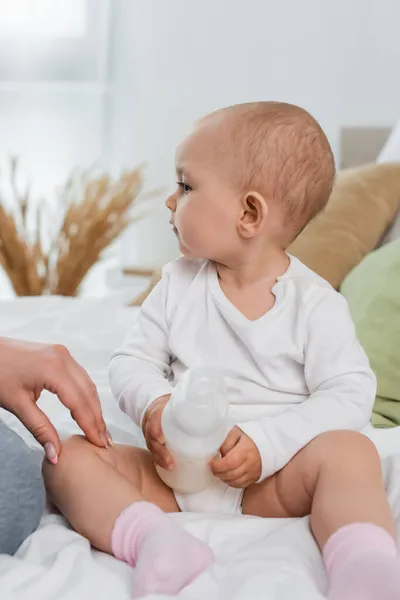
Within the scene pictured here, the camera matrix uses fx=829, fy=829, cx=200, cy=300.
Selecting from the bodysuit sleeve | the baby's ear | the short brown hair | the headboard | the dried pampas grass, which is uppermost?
the short brown hair

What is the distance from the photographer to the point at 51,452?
1.01m

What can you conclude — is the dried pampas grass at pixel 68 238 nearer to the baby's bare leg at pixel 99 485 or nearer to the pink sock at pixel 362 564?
the baby's bare leg at pixel 99 485

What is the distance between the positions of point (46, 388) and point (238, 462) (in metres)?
0.26

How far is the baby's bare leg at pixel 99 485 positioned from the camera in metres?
0.95

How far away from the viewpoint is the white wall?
3.12m

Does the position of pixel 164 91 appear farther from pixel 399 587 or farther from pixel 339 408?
pixel 399 587

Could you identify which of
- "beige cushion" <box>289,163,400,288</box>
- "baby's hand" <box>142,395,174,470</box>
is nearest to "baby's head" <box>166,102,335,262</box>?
"baby's hand" <box>142,395,174,470</box>

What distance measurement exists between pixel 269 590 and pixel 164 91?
274 centimetres

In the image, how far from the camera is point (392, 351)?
1.48m

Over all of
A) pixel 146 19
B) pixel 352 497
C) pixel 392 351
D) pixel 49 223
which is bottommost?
pixel 49 223

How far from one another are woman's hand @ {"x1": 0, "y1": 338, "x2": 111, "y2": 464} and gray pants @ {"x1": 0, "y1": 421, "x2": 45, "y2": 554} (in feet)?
0.13

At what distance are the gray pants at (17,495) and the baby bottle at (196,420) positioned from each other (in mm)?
164

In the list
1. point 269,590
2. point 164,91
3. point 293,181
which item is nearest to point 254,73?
point 164,91

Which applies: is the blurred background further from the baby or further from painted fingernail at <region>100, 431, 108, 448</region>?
painted fingernail at <region>100, 431, 108, 448</region>
